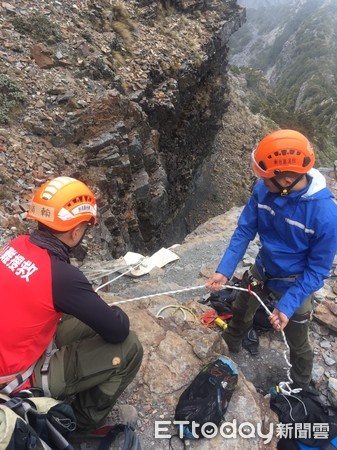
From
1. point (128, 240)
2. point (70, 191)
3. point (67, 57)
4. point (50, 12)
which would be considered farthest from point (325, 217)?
point (50, 12)

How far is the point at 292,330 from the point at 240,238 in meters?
1.18

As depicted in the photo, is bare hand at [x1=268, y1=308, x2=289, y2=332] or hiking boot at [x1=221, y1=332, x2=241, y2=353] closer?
bare hand at [x1=268, y1=308, x2=289, y2=332]

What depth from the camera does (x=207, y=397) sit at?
3.71m

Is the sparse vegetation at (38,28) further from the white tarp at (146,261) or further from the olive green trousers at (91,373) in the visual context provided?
the olive green trousers at (91,373)

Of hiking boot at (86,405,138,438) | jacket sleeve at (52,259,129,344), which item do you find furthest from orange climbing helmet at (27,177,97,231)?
hiking boot at (86,405,138,438)

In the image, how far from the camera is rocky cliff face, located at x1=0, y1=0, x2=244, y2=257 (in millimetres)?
8719

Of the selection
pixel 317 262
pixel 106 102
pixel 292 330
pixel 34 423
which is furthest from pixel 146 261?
pixel 34 423

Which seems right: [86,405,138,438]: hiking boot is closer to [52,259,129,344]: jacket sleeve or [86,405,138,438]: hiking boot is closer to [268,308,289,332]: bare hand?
[52,259,129,344]: jacket sleeve

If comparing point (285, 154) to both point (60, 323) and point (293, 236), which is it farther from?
point (60, 323)

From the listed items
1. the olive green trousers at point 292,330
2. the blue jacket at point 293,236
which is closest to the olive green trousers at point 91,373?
the blue jacket at point 293,236

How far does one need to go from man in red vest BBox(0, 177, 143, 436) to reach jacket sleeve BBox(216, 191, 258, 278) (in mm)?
1445

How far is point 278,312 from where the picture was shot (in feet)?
12.4

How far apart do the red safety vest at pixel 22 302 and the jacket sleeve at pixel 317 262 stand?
223 centimetres

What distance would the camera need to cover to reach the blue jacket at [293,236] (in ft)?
11.5
